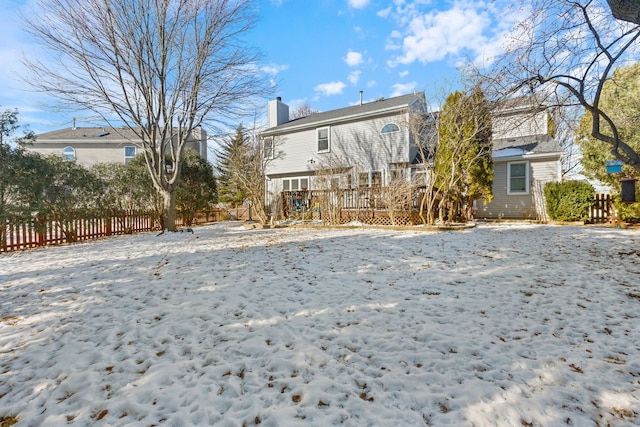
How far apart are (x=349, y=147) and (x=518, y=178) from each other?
345 inches

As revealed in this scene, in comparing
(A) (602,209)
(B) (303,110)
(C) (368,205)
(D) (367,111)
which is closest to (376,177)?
(D) (367,111)

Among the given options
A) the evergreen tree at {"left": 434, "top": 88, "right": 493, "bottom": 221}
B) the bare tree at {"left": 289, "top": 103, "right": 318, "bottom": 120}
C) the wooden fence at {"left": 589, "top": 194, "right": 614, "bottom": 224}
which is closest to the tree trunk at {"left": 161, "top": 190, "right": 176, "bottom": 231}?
the evergreen tree at {"left": 434, "top": 88, "right": 493, "bottom": 221}

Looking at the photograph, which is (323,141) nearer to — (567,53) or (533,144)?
(533,144)

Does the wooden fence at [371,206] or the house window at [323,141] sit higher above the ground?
the house window at [323,141]

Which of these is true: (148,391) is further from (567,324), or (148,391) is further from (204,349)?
(567,324)

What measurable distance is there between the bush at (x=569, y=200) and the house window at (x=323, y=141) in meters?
11.0

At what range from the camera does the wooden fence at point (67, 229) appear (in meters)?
7.66

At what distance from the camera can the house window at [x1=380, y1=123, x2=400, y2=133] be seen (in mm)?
15228

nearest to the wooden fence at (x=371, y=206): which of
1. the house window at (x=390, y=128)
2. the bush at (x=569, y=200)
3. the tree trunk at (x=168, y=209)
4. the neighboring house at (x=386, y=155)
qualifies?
the bush at (x=569, y=200)

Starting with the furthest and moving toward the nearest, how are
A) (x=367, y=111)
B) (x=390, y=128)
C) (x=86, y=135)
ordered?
(x=86, y=135), (x=367, y=111), (x=390, y=128)

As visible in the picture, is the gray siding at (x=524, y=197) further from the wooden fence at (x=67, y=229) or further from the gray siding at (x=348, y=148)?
the wooden fence at (x=67, y=229)

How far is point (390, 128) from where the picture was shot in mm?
15469

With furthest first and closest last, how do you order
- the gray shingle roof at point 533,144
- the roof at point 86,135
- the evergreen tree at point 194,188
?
the roof at point 86,135 → the evergreen tree at point 194,188 → the gray shingle roof at point 533,144

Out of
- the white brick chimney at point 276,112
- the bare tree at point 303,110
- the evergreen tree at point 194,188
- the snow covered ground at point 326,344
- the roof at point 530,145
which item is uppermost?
the bare tree at point 303,110
